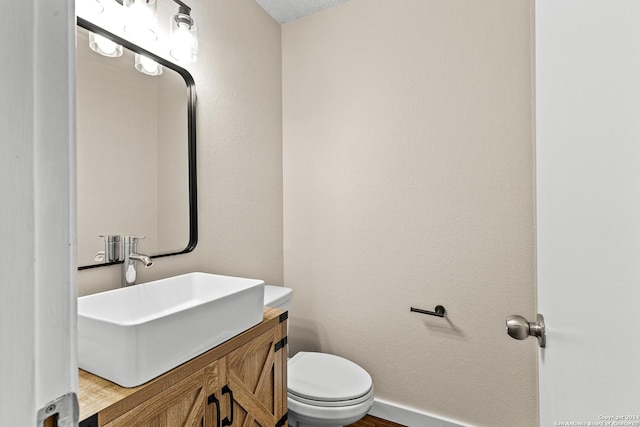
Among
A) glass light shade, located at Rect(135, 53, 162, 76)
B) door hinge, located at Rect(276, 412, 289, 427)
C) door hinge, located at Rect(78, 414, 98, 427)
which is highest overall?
glass light shade, located at Rect(135, 53, 162, 76)

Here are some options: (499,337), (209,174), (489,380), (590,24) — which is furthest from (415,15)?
(489,380)

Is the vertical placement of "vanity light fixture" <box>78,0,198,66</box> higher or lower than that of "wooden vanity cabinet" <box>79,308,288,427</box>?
higher

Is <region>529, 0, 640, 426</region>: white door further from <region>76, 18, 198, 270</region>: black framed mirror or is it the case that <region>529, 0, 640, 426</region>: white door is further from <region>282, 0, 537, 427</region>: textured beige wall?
<region>76, 18, 198, 270</region>: black framed mirror

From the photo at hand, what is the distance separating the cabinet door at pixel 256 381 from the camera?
2.88 feet

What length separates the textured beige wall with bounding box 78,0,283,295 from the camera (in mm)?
1426

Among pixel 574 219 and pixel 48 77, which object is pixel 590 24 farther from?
pixel 48 77

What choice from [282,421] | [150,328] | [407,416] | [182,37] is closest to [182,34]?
[182,37]

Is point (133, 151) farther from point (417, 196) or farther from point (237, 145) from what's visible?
point (417, 196)

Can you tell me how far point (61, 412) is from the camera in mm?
314

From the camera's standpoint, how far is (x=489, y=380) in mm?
1476

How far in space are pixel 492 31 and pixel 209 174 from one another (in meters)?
1.53

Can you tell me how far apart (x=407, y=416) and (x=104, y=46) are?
217 centimetres

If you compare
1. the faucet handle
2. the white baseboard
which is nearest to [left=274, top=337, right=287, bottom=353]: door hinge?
the faucet handle

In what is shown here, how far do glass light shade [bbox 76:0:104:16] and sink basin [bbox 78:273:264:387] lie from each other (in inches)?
36.7
